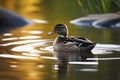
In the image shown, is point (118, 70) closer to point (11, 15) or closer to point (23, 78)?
point (23, 78)

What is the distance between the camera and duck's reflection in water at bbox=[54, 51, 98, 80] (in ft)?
35.4

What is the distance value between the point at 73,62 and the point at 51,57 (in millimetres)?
603

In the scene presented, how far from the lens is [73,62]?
11.5 m

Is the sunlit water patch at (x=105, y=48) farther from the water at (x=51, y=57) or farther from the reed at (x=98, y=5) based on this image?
the reed at (x=98, y=5)

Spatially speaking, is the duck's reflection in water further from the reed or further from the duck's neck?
the reed

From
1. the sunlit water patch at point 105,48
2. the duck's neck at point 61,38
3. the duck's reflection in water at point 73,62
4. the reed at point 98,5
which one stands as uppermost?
the reed at point 98,5

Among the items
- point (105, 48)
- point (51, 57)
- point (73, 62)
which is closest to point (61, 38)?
point (105, 48)

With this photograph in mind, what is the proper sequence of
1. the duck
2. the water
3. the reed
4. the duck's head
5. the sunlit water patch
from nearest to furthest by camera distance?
1. the water
2. the sunlit water patch
3. the duck
4. the duck's head
5. the reed

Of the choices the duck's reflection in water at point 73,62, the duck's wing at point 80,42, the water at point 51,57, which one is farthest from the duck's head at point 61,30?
the duck's reflection in water at point 73,62

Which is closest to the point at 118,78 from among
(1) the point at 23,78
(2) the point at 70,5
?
(1) the point at 23,78

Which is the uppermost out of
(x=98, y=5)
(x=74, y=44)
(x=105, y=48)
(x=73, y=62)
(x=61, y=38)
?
(x=98, y=5)

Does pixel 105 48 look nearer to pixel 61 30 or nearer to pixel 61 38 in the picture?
pixel 61 38

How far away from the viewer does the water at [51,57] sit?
34.0 ft

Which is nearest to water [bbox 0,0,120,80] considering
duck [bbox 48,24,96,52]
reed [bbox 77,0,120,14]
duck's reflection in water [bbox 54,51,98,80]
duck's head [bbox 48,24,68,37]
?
duck's reflection in water [bbox 54,51,98,80]
